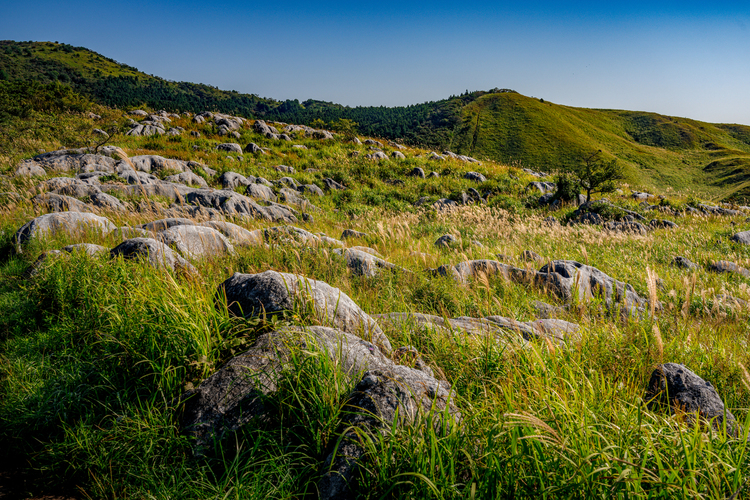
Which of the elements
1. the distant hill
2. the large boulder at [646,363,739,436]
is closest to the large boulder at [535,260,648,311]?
the large boulder at [646,363,739,436]

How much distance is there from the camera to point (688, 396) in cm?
233

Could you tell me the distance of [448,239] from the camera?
9094 mm

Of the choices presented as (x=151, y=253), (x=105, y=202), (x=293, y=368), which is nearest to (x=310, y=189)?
(x=105, y=202)

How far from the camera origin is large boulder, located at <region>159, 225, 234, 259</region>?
18.4 feet

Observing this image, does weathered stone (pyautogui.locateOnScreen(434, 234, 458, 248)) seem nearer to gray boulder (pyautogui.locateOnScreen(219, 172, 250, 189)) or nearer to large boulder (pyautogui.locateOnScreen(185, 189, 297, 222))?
large boulder (pyautogui.locateOnScreen(185, 189, 297, 222))

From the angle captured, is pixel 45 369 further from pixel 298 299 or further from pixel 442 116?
pixel 442 116

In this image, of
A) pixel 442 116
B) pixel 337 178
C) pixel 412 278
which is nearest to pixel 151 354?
pixel 412 278

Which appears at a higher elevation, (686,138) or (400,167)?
(686,138)

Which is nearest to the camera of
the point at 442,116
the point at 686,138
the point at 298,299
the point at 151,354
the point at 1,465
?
the point at 1,465

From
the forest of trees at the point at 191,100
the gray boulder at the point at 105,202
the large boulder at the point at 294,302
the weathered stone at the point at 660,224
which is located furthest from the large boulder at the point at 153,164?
the forest of trees at the point at 191,100

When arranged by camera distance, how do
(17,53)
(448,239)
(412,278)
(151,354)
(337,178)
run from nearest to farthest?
(151,354), (412,278), (448,239), (337,178), (17,53)

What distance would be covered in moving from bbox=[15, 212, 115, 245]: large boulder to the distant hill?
45.8m

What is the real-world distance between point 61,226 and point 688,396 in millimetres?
9610

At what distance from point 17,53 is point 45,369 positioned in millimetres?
194644
